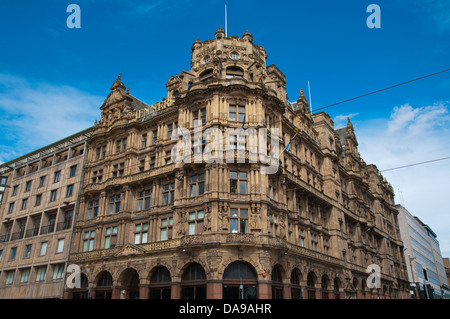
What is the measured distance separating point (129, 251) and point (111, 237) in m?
4.86

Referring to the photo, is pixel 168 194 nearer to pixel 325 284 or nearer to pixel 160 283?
pixel 160 283

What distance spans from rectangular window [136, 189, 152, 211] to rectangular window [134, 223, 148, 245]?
214cm

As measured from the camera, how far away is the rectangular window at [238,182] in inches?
1447

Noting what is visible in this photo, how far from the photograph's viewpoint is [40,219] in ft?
176

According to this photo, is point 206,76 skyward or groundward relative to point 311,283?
skyward

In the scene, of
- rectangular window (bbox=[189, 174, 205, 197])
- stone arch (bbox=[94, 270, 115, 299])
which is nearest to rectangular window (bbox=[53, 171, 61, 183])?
stone arch (bbox=[94, 270, 115, 299])

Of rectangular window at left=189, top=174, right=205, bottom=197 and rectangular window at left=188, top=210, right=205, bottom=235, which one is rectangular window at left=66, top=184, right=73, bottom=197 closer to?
rectangular window at left=189, top=174, right=205, bottom=197

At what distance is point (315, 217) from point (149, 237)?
22482mm

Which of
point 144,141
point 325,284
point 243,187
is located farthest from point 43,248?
point 325,284

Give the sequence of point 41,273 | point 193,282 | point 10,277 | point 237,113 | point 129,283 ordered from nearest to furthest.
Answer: point 193,282
point 237,113
point 129,283
point 41,273
point 10,277

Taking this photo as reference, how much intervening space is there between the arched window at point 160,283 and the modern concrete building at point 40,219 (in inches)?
567

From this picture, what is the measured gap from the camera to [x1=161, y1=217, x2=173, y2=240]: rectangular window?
38.7 m
